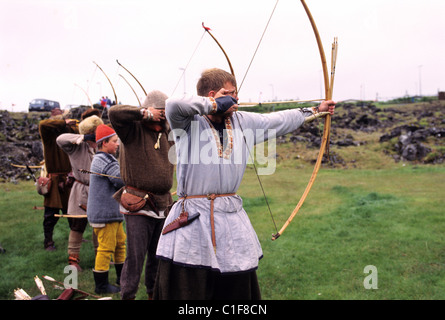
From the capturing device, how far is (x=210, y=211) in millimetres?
2340

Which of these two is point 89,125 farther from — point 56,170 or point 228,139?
point 228,139

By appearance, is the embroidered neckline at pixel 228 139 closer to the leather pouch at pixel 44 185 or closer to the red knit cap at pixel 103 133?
the red knit cap at pixel 103 133

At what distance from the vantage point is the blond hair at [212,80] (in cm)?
244

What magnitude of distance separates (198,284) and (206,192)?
51cm

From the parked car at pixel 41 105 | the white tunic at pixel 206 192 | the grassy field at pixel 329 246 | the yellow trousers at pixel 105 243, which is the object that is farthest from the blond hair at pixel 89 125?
the parked car at pixel 41 105

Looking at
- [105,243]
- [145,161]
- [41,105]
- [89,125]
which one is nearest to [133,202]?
[145,161]

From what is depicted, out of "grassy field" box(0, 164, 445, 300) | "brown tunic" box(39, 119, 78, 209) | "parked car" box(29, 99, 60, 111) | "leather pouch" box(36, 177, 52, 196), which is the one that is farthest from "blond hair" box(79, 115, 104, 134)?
"parked car" box(29, 99, 60, 111)

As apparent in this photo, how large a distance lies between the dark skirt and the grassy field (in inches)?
75.9

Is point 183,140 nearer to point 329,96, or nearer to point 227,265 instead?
point 227,265

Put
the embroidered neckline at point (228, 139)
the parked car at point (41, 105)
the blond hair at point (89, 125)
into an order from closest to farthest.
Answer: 1. the embroidered neckline at point (228, 139)
2. the blond hair at point (89, 125)
3. the parked car at point (41, 105)

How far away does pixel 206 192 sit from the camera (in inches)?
93.5

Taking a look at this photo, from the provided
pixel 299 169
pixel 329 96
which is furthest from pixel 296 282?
pixel 299 169

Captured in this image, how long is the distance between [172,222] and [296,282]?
2.65 meters

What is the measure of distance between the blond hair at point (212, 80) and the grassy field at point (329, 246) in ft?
8.32
